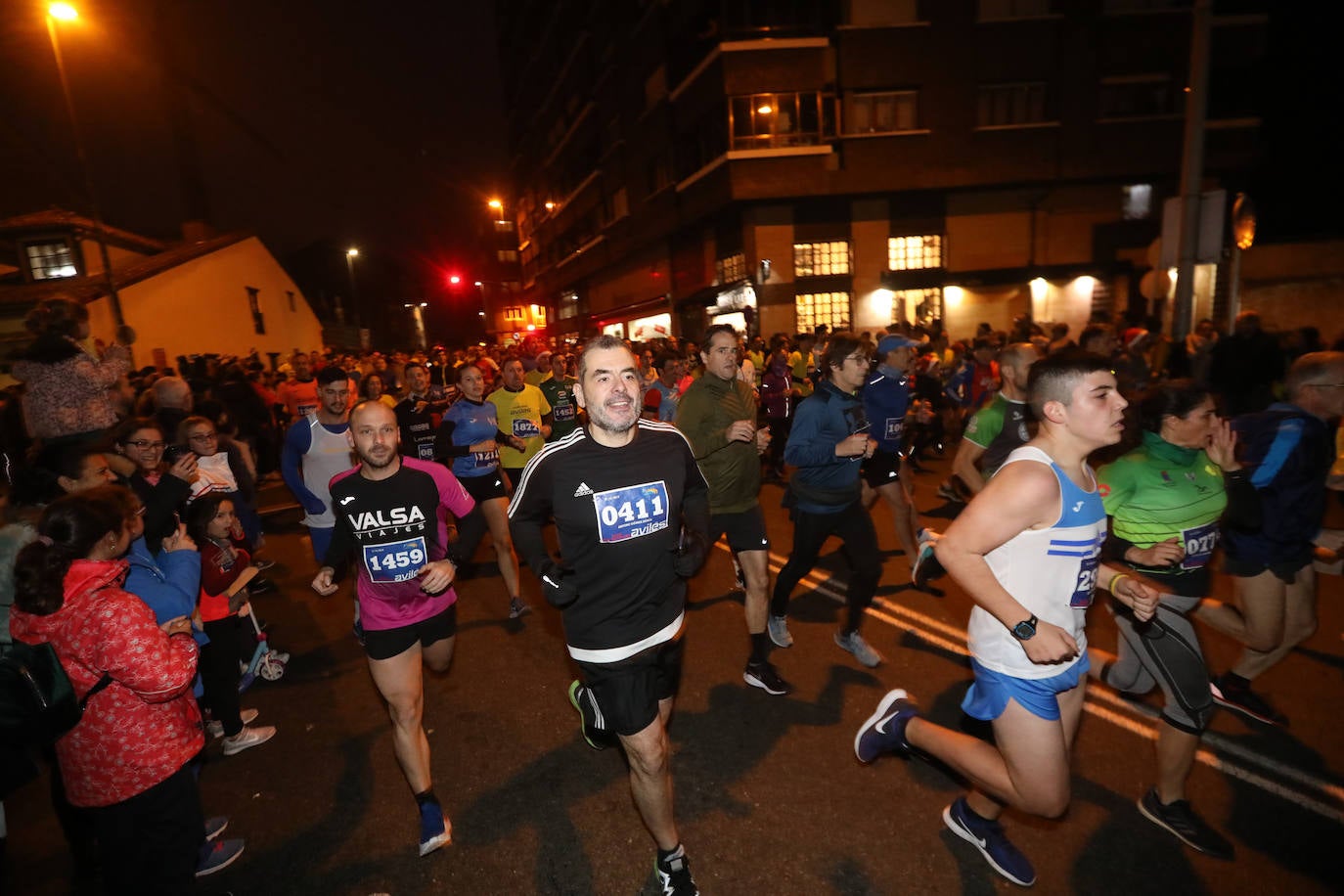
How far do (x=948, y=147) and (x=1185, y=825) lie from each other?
23.7 metres

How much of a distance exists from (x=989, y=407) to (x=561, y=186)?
162 feet

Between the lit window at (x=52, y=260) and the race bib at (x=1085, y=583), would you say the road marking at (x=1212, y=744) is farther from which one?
the lit window at (x=52, y=260)

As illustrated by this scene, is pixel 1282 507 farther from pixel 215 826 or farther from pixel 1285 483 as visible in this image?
pixel 215 826

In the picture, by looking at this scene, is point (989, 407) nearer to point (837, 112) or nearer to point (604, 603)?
point (604, 603)

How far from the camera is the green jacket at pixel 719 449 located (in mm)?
4641

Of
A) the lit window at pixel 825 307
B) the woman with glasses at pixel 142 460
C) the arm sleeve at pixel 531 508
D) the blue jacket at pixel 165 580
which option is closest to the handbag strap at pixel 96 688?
A: the blue jacket at pixel 165 580

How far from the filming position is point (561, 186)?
163 ft

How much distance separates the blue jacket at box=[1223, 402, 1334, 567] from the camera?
141 inches

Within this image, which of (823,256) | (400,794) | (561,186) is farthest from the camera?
(561,186)

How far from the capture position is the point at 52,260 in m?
23.3

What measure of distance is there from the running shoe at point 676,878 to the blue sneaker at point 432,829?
4.02 ft

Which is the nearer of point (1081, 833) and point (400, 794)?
point (1081, 833)

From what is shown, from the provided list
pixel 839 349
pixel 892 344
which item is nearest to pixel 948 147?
pixel 892 344

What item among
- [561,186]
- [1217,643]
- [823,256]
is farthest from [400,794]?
[561,186]
